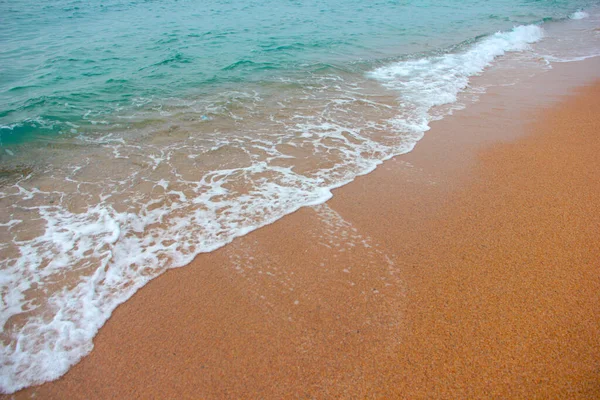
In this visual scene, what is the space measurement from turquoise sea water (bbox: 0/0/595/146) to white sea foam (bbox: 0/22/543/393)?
75.1 inches

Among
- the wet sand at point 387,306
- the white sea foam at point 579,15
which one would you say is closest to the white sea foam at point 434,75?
the wet sand at point 387,306

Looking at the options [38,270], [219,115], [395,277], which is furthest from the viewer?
[219,115]

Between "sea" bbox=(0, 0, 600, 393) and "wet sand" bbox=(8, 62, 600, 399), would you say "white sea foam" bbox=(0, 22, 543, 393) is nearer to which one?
"sea" bbox=(0, 0, 600, 393)

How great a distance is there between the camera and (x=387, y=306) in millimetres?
2957

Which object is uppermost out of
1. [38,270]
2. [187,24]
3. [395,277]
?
[187,24]

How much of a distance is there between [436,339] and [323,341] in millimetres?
875

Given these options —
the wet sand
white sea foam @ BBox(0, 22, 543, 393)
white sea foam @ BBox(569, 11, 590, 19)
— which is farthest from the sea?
white sea foam @ BBox(569, 11, 590, 19)

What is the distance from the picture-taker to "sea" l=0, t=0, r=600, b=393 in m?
3.43

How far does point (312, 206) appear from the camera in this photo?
433 cm

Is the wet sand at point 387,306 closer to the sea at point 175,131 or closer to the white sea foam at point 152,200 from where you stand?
the white sea foam at point 152,200

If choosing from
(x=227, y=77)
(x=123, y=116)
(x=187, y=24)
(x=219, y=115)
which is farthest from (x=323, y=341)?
Answer: (x=187, y=24)

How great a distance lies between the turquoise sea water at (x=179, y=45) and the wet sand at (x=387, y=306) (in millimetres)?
5708

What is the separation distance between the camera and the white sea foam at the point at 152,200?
9.99 ft

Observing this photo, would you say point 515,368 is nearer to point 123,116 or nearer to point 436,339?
point 436,339
